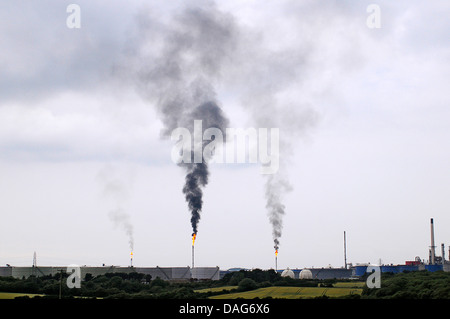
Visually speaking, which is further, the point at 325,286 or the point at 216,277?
the point at 216,277

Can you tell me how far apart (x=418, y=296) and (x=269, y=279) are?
96258mm

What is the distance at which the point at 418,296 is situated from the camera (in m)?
85.8

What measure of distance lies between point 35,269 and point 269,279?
8774 cm
